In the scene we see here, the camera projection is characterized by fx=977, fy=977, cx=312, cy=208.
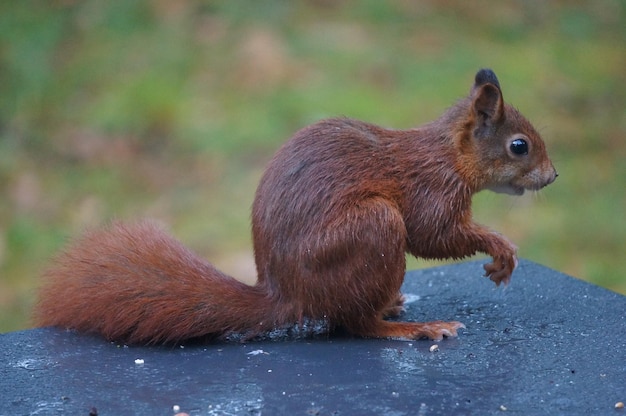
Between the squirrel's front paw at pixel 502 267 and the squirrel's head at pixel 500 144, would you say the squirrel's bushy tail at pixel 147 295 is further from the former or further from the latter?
the squirrel's head at pixel 500 144

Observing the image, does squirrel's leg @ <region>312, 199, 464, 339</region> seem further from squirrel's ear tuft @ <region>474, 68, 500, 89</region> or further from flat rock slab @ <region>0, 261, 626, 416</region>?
squirrel's ear tuft @ <region>474, 68, 500, 89</region>

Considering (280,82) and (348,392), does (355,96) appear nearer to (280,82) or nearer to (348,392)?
(280,82)

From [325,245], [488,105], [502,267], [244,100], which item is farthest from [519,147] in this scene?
[244,100]

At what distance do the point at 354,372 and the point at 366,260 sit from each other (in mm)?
315

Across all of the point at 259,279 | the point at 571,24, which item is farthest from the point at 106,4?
the point at 259,279

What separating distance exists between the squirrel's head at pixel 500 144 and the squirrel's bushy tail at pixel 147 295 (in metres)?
0.78

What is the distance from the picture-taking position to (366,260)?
104 inches

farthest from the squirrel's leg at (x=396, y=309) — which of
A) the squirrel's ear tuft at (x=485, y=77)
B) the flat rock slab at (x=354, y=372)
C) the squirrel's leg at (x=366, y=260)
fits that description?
the squirrel's ear tuft at (x=485, y=77)

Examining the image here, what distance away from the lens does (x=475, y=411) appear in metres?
2.19

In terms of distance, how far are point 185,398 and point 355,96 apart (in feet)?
15.6

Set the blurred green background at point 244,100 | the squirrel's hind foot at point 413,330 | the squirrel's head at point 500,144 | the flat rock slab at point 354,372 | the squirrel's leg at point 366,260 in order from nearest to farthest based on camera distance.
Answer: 1. the flat rock slab at point 354,372
2. the squirrel's leg at point 366,260
3. the squirrel's hind foot at point 413,330
4. the squirrel's head at point 500,144
5. the blurred green background at point 244,100

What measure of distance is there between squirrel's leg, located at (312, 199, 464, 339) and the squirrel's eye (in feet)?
1.61

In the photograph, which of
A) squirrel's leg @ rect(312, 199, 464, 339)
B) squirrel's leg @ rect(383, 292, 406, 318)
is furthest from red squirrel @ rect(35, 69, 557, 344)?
squirrel's leg @ rect(383, 292, 406, 318)

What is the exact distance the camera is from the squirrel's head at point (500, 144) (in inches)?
115
